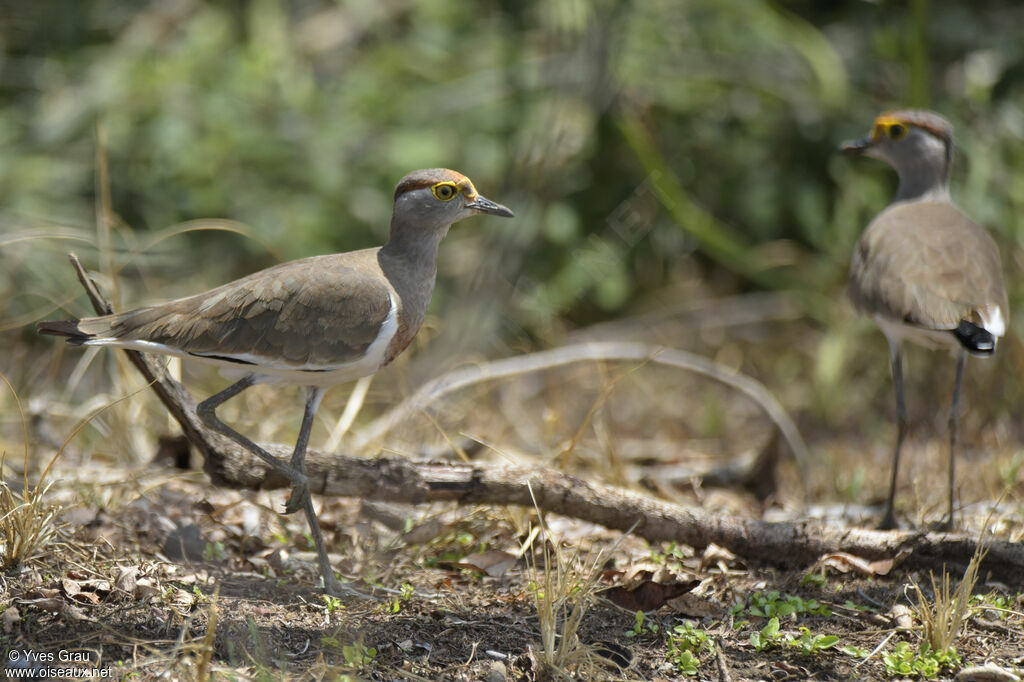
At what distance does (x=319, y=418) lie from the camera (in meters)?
5.66

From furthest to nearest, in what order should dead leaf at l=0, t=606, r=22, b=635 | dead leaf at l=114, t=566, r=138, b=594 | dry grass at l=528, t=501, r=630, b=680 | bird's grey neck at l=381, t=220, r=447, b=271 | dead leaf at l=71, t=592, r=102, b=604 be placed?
bird's grey neck at l=381, t=220, r=447, b=271, dead leaf at l=114, t=566, r=138, b=594, dead leaf at l=71, t=592, r=102, b=604, dead leaf at l=0, t=606, r=22, b=635, dry grass at l=528, t=501, r=630, b=680

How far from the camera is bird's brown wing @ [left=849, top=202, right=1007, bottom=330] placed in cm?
456

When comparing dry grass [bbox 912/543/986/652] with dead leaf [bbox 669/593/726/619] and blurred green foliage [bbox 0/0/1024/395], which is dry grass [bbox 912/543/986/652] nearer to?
dead leaf [bbox 669/593/726/619]

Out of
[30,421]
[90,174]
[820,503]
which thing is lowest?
[820,503]

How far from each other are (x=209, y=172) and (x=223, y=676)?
498 cm

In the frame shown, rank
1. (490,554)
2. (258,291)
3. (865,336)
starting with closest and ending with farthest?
(258,291), (490,554), (865,336)


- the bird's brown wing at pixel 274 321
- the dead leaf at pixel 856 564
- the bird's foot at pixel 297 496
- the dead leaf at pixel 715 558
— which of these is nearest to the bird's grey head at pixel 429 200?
the bird's brown wing at pixel 274 321

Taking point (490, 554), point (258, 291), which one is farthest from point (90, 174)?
point (490, 554)

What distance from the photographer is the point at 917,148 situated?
5.49 meters

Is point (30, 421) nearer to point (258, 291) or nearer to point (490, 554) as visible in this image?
point (258, 291)

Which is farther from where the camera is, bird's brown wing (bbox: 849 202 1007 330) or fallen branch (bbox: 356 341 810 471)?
fallen branch (bbox: 356 341 810 471)

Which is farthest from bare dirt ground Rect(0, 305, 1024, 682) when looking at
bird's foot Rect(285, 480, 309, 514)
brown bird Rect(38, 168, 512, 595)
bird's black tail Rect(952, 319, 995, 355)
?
bird's black tail Rect(952, 319, 995, 355)

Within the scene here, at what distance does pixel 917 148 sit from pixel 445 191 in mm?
2722

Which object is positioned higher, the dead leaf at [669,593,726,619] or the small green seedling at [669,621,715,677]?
the small green seedling at [669,621,715,677]
